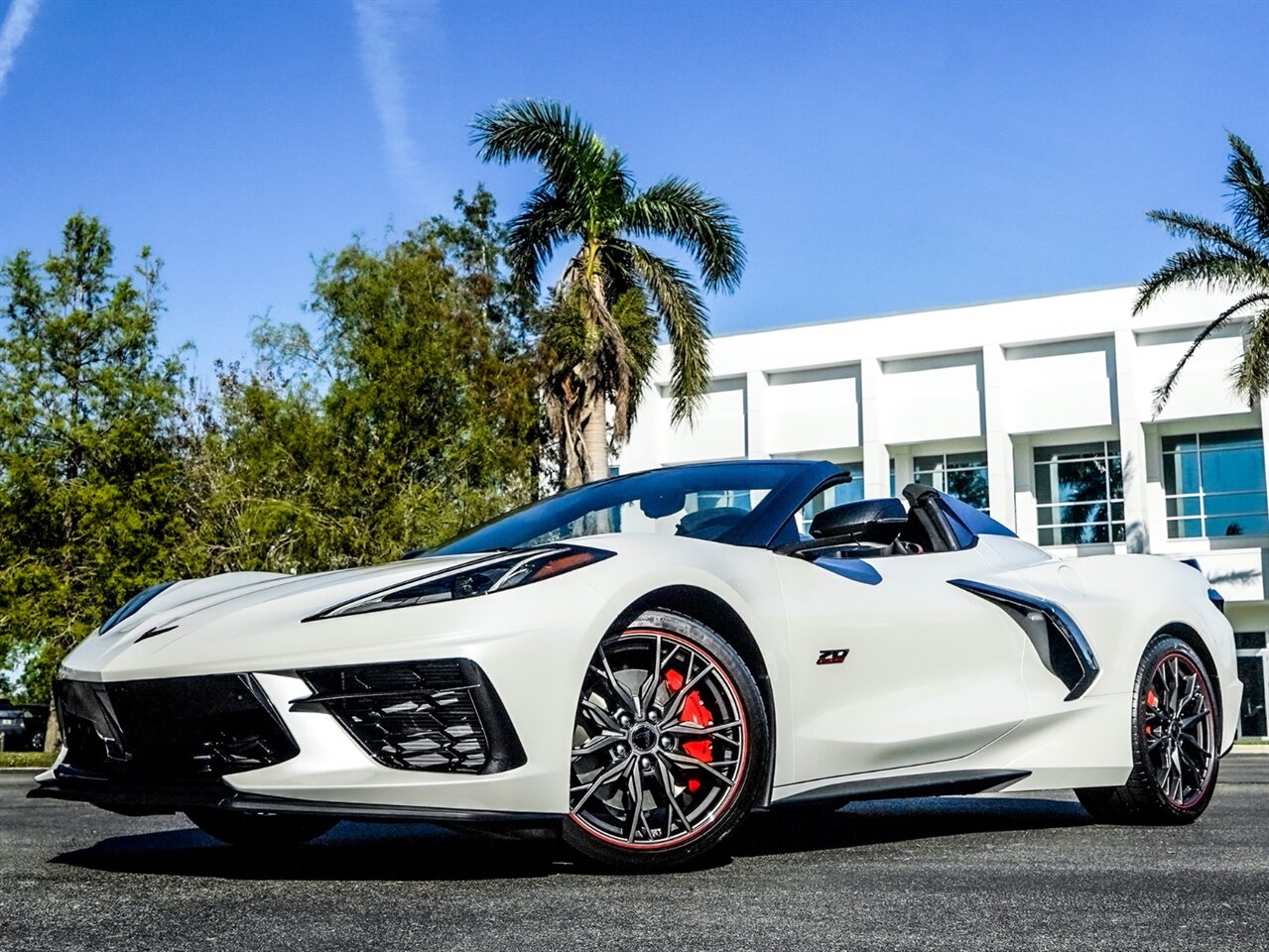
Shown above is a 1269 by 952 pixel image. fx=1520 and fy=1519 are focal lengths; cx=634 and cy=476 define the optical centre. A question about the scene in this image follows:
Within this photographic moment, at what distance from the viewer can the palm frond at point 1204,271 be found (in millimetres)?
27219

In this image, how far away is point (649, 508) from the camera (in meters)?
5.20

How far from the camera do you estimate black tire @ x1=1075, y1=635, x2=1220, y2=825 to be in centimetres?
561

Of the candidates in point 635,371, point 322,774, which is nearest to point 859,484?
point 635,371

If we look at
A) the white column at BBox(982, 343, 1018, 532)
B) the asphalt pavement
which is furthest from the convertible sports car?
the white column at BBox(982, 343, 1018, 532)

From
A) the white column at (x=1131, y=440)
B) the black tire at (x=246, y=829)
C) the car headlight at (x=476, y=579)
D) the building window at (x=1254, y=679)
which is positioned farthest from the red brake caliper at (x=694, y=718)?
the building window at (x=1254, y=679)

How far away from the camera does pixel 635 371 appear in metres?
25.7

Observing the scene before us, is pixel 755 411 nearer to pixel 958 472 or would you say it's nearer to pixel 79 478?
pixel 958 472

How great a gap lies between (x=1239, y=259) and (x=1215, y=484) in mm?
10269

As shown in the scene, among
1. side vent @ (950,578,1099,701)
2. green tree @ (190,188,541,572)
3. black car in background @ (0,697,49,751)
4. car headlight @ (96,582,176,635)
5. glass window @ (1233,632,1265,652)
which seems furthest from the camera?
glass window @ (1233,632,1265,652)

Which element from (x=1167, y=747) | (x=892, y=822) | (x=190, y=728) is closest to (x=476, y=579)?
(x=190, y=728)

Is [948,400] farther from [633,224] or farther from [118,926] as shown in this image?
[118,926]

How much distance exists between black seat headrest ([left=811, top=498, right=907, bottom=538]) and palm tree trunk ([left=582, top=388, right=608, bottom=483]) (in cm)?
2042

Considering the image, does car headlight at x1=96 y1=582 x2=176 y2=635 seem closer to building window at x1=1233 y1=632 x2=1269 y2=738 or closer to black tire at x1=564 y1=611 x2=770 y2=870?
black tire at x1=564 y1=611 x2=770 y2=870

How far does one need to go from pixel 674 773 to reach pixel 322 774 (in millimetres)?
953
